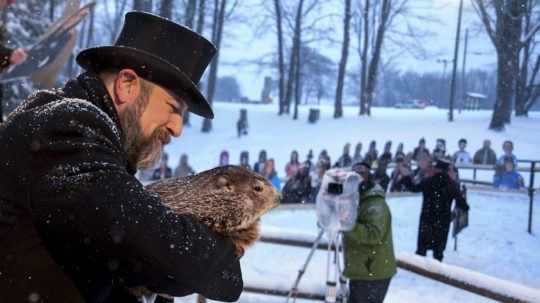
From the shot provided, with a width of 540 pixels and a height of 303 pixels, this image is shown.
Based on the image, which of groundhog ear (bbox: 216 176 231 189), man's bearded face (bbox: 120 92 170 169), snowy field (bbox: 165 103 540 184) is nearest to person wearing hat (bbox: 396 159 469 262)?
groundhog ear (bbox: 216 176 231 189)

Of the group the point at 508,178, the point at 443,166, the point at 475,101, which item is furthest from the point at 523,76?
the point at 475,101

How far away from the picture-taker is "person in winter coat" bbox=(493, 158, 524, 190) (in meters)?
11.3

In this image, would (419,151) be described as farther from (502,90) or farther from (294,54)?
(294,54)

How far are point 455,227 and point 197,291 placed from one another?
25.1ft

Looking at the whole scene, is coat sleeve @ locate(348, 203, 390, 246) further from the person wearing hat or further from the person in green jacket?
the person wearing hat

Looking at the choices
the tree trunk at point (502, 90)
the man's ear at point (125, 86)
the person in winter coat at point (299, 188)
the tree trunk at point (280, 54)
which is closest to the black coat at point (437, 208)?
the person in winter coat at point (299, 188)

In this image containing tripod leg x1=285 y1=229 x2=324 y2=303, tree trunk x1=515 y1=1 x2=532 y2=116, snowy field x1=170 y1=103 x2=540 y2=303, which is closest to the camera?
tripod leg x1=285 y1=229 x2=324 y2=303

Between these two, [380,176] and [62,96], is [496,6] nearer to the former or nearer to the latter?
[380,176]

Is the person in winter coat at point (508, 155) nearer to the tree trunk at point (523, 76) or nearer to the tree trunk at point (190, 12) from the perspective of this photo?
the tree trunk at point (523, 76)

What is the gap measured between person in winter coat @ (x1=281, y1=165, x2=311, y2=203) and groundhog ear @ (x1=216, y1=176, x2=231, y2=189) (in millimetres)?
9784

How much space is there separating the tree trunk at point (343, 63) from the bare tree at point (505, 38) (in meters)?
10.3

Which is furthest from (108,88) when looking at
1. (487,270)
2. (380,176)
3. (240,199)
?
(380,176)

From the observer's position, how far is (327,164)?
12.7 meters

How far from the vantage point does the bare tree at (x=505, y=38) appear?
12984mm
